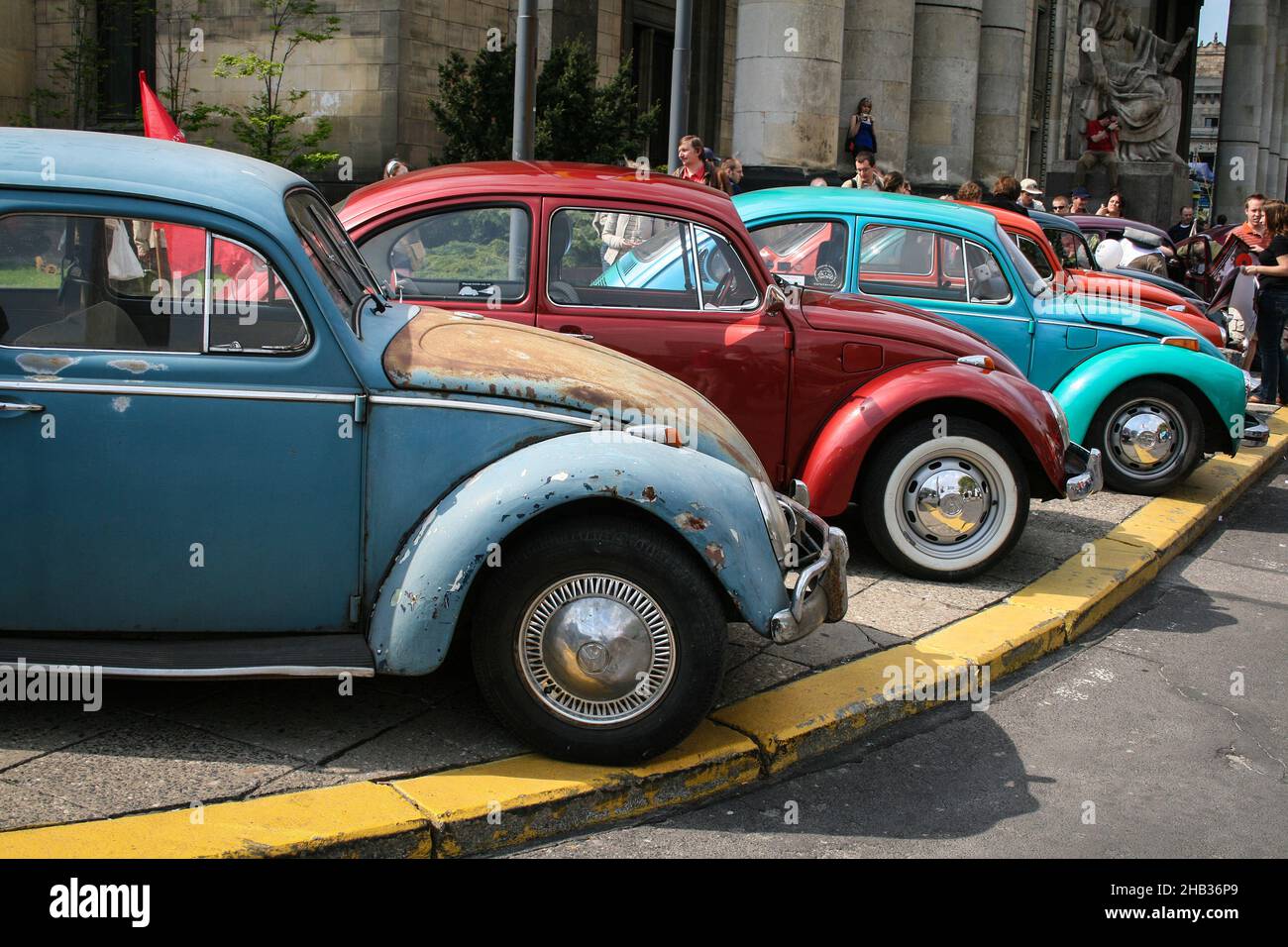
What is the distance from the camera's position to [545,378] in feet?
13.9

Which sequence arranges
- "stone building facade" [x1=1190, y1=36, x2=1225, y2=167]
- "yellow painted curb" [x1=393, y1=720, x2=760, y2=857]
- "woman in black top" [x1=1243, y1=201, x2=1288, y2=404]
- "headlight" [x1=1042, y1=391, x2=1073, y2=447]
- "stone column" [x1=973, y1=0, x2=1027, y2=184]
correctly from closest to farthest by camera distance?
1. "yellow painted curb" [x1=393, y1=720, x2=760, y2=857]
2. "headlight" [x1=1042, y1=391, x2=1073, y2=447]
3. "woman in black top" [x1=1243, y1=201, x2=1288, y2=404]
4. "stone column" [x1=973, y1=0, x2=1027, y2=184]
5. "stone building facade" [x1=1190, y1=36, x2=1225, y2=167]

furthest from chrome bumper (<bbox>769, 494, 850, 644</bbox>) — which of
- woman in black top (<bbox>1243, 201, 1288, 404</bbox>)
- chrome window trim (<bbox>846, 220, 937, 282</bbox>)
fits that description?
woman in black top (<bbox>1243, 201, 1288, 404</bbox>)

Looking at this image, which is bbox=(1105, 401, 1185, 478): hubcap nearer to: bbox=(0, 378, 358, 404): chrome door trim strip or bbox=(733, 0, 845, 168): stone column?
bbox=(0, 378, 358, 404): chrome door trim strip

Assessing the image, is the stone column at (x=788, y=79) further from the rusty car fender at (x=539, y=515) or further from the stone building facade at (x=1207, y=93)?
the stone building facade at (x=1207, y=93)

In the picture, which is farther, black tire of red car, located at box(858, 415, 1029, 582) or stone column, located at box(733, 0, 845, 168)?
stone column, located at box(733, 0, 845, 168)

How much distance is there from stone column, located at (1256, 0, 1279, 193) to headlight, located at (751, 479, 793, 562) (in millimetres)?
45831

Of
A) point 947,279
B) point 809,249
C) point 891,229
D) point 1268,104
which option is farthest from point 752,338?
point 1268,104

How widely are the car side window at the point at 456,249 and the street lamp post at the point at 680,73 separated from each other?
7.44 m

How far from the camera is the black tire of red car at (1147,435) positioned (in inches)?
339

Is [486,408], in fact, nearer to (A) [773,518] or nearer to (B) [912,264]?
(A) [773,518]

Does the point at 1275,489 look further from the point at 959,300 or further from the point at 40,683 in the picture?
the point at 40,683

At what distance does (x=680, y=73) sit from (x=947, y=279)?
6479 mm

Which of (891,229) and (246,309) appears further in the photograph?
(891,229)

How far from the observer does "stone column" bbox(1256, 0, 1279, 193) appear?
4581 centimetres
